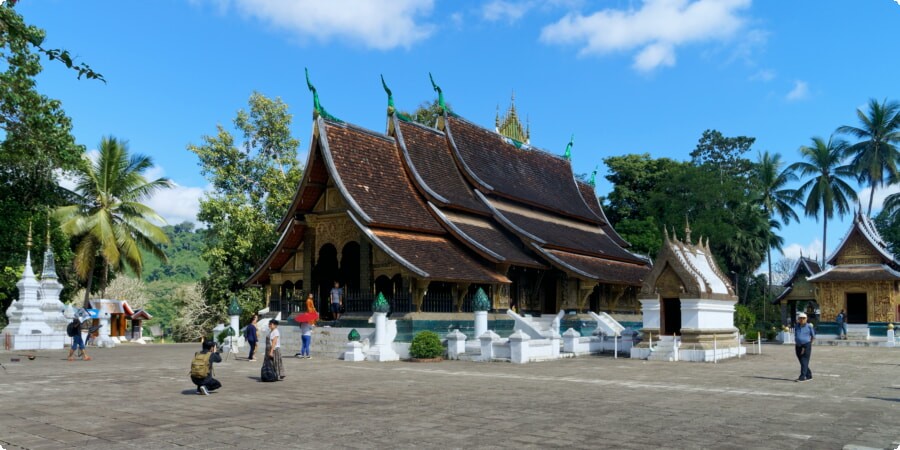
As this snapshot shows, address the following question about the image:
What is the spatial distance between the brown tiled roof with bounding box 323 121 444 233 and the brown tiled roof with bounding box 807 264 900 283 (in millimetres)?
18642

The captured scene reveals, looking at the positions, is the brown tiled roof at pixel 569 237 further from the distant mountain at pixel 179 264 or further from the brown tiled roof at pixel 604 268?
the distant mountain at pixel 179 264

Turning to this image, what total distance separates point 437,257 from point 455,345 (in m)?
3.53

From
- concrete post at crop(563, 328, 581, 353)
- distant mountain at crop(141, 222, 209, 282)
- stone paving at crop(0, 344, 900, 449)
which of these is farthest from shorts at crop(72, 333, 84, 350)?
distant mountain at crop(141, 222, 209, 282)

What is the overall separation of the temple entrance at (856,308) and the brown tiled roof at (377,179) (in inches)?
830

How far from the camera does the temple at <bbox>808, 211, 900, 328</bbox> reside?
1240 inches

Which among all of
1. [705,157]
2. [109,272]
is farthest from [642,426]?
[705,157]

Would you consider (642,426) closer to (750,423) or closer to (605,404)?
(750,423)

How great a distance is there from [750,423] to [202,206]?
27.8 m

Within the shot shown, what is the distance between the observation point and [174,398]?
1015 cm

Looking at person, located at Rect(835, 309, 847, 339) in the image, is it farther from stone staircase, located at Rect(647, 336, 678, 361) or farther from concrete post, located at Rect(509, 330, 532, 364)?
concrete post, located at Rect(509, 330, 532, 364)

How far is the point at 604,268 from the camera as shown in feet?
92.7

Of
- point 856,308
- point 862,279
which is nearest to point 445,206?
point 862,279

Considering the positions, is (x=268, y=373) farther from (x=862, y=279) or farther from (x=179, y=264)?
(x=179, y=264)

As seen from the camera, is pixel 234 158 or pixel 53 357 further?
pixel 234 158
